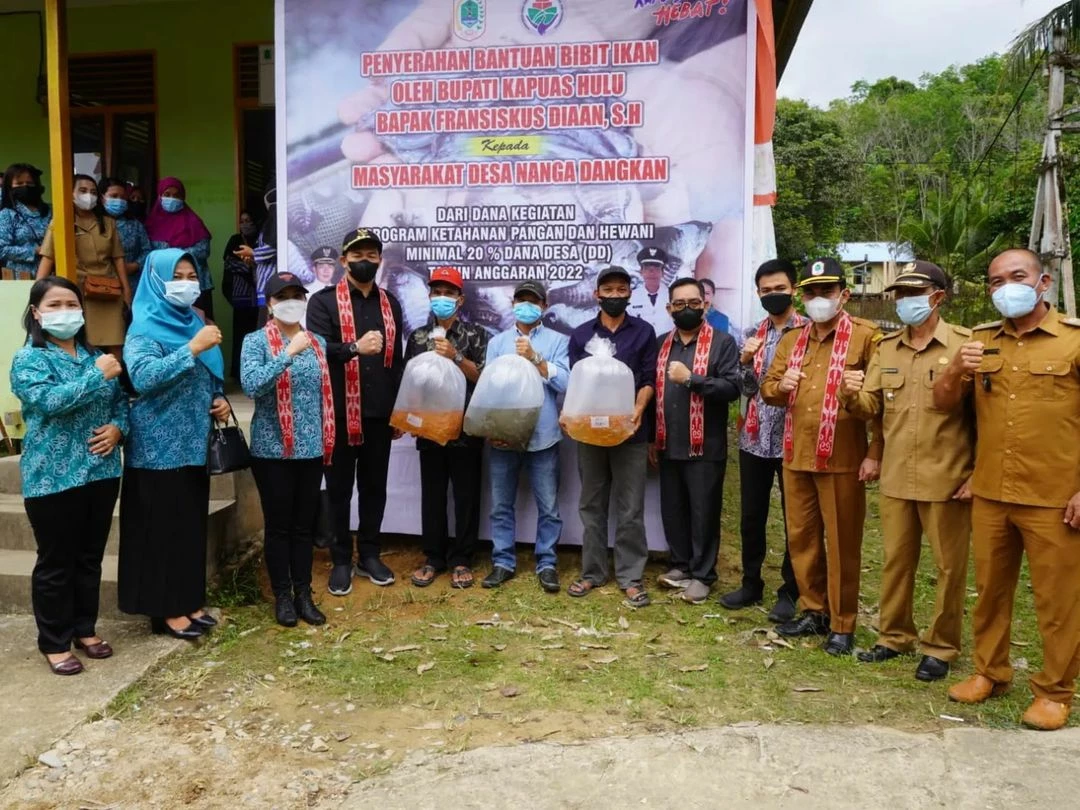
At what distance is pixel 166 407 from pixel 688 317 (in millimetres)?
2524

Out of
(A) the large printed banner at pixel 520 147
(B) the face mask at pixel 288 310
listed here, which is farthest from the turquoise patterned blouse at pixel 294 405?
(A) the large printed banner at pixel 520 147

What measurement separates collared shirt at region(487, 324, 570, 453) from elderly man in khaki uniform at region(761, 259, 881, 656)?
45.8 inches

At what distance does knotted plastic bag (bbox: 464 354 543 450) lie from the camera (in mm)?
4477

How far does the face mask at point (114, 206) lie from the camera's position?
6363mm

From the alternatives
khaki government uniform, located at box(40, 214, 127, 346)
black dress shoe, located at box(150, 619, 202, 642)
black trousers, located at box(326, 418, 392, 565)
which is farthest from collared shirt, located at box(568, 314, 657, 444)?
khaki government uniform, located at box(40, 214, 127, 346)

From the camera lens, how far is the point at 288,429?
4.13 m

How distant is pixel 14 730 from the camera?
10.6ft

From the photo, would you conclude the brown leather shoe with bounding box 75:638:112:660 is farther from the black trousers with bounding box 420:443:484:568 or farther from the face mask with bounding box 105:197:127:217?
the face mask with bounding box 105:197:127:217

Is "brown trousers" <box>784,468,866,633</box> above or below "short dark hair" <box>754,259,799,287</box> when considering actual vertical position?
below

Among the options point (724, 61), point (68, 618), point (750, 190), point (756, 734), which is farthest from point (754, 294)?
point (68, 618)

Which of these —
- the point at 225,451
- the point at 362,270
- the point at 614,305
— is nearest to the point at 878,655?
the point at 614,305

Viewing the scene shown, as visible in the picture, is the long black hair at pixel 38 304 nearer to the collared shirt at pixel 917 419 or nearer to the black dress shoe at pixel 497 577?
the black dress shoe at pixel 497 577

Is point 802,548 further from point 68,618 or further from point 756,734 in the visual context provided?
point 68,618

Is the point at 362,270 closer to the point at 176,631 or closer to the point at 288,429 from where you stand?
the point at 288,429
